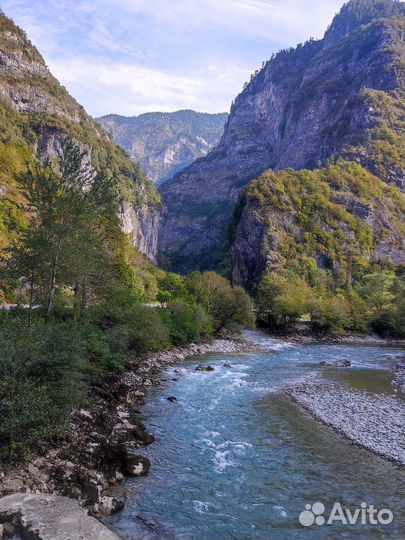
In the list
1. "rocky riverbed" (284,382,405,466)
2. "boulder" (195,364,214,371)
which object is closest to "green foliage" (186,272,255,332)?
"boulder" (195,364,214,371)

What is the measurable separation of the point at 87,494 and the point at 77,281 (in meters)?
18.2

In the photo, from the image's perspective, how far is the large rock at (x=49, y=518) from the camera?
9.52 meters

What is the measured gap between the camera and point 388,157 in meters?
156

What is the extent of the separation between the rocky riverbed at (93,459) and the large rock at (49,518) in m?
1.61

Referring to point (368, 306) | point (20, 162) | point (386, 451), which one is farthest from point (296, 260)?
point (386, 451)

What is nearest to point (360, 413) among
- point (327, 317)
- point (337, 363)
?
point (337, 363)

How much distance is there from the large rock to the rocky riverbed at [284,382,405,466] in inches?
501

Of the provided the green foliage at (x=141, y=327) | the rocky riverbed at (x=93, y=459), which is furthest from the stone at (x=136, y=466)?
the green foliage at (x=141, y=327)

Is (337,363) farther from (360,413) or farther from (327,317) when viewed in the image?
(327,317)

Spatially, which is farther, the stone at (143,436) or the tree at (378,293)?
the tree at (378,293)

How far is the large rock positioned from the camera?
31.2 ft

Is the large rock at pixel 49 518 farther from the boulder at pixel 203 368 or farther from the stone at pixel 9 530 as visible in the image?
the boulder at pixel 203 368

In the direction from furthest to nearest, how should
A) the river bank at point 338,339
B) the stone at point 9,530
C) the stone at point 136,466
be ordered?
the river bank at point 338,339 → the stone at point 136,466 → the stone at point 9,530

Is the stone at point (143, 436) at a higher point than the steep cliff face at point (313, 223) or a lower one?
lower
